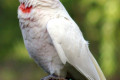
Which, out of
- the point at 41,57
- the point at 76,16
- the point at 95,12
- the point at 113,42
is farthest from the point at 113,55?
the point at 41,57

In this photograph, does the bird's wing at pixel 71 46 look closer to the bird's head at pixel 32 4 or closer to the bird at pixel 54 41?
the bird at pixel 54 41

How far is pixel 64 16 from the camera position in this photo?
2.89m

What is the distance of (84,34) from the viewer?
5445 mm

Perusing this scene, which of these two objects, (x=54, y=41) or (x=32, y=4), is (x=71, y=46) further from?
(x=32, y=4)

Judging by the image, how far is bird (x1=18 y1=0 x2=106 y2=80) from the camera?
111 inches

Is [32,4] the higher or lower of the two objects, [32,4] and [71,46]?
the higher

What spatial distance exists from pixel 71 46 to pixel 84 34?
2.59 metres

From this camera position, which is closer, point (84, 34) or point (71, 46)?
point (71, 46)

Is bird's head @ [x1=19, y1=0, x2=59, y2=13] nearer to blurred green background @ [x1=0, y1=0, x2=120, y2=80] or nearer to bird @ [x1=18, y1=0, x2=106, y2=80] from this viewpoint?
bird @ [x1=18, y1=0, x2=106, y2=80]

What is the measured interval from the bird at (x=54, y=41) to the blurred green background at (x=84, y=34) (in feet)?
4.80

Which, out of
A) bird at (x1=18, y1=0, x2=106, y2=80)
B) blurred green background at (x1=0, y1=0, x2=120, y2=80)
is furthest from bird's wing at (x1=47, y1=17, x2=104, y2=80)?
blurred green background at (x1=0, y1=0, x2=120, y2=80)

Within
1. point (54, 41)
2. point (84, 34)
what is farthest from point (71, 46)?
point (84, 34)

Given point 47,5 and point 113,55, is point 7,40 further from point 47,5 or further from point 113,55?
point 47,5

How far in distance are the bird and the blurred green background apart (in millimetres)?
1462
